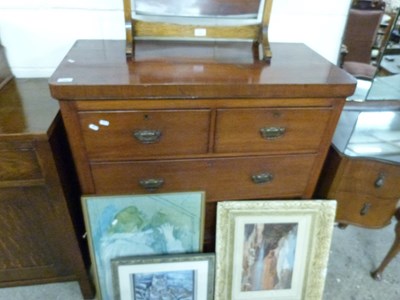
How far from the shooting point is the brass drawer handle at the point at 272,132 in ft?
3.23

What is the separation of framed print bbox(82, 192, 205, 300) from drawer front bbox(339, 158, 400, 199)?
0.57 m

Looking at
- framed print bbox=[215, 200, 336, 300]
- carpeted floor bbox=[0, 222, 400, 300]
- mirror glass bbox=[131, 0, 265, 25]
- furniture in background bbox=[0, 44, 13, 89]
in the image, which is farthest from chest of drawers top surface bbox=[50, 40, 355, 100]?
carpeted floor bbox=[0, 222, 400, 300]

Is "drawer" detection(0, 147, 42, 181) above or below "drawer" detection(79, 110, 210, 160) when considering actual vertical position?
below

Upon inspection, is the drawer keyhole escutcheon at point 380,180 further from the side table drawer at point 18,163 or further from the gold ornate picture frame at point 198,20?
the side table drawer at point 18,163

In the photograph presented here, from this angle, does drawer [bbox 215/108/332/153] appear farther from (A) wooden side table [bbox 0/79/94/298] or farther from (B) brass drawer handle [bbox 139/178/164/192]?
(A) wooden side table [bbox 0/79/94/298]

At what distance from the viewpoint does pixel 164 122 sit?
92 centimetres

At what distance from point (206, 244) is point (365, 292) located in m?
0.77

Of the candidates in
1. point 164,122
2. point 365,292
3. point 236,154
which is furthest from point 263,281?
point 164,122

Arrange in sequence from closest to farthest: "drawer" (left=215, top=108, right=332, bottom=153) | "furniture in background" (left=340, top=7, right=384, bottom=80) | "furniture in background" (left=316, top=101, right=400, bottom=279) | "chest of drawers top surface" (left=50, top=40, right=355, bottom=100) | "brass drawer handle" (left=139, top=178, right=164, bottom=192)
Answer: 1. "chest of drawers top surface" (left=50, top=40, right=355, bottom=100)
2. "drawer" (left=215, top=108, right=332, bottom=153)
3. "brass drawer handle" (left=139, top=178, right=164, bottom=192)
4. "furniture in background" (left=316, top=101, right=400, bottom=279)
5. "furniture in background" (left=340, top=7, right=384, bottom=80)

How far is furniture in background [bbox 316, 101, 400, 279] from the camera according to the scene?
116 cm

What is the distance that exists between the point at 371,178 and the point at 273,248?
1.56ft

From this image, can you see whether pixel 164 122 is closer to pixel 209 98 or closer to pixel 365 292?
pixel 209 98

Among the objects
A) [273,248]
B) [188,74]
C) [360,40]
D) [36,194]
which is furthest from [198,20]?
[273,248]

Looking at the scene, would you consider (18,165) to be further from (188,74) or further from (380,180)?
(380,180)
